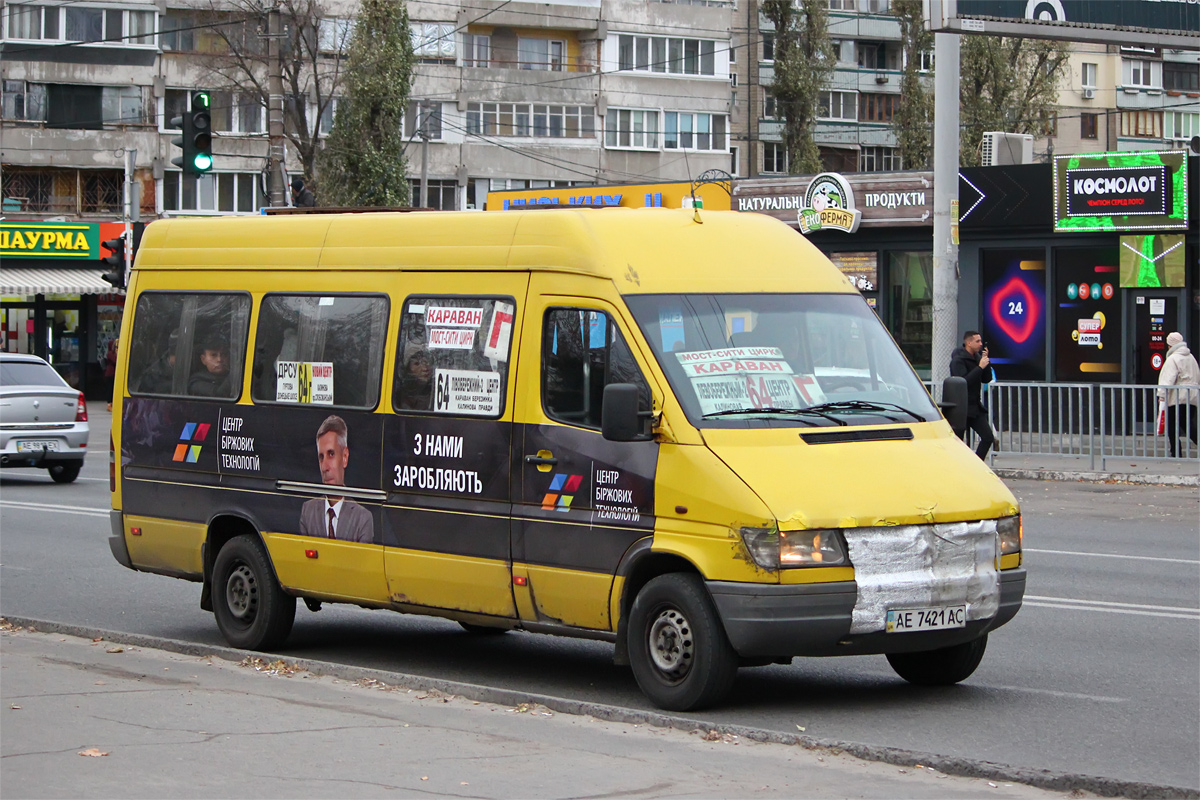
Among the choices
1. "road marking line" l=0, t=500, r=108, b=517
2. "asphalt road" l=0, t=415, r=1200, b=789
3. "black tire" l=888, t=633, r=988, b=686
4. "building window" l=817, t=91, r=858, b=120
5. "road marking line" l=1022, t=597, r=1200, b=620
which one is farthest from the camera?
"building window" l=817, t=91, r=858, b=120

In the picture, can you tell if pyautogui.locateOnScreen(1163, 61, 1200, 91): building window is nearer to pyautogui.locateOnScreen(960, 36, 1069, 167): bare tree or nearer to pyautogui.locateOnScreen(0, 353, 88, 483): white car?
pyautogui.locateOnScreen(960, 36, 1069, 167): bare tree

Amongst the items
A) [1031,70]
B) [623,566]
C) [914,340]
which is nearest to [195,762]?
[623,566]

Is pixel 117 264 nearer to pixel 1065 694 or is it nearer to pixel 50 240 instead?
pixel 1065 694

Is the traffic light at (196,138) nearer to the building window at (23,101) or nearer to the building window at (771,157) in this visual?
the building window at (23,101)

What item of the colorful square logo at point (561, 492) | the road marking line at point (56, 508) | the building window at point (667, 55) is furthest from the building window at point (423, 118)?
the colorful square logo at point (561, 492)

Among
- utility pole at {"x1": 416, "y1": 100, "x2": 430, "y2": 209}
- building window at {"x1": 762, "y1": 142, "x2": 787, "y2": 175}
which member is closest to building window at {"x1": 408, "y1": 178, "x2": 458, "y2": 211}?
utility pole at {"x1": 416, "y1": 100, "x2": 430, "y2": 209}

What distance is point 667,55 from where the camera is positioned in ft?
227

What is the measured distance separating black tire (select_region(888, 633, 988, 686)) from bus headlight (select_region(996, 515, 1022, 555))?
52 cm

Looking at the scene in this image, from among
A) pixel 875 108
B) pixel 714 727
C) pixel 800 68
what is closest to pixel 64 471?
pixel 714 727

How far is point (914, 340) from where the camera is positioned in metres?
31.9

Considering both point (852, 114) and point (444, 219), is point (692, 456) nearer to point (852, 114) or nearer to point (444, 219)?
point (444, 219)

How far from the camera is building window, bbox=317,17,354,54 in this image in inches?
2389

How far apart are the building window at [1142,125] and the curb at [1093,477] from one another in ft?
Result: 207

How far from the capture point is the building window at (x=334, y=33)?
199 ft
